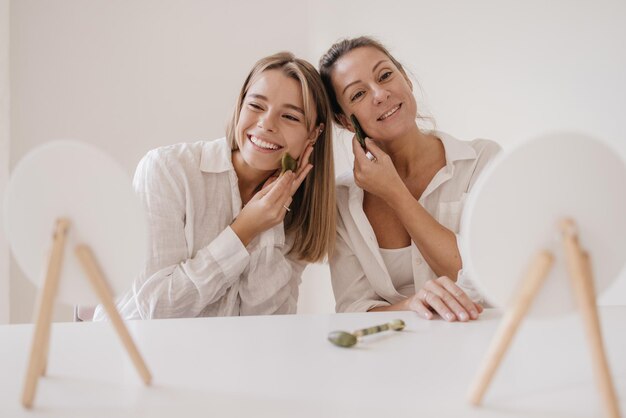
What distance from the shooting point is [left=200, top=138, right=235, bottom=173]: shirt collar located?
5.18 feet

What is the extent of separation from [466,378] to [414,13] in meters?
2.55

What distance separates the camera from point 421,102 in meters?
2.88

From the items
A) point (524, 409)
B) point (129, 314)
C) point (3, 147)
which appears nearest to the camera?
point (524, 409)

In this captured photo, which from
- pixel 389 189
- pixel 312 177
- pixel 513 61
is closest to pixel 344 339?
pixel 389 189

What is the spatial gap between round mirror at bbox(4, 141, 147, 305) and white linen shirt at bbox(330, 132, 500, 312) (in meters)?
1.01

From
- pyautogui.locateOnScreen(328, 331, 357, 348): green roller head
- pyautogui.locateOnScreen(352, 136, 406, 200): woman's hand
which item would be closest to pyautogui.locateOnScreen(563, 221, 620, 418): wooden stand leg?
pyautogui.locateOnScreen(328, 331, 357, 348): green roller head

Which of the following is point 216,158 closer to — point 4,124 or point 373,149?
point 373,149

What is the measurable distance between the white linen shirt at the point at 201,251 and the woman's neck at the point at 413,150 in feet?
1.46

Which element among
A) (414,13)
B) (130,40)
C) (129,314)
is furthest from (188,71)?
(129,314)

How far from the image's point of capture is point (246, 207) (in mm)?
1512

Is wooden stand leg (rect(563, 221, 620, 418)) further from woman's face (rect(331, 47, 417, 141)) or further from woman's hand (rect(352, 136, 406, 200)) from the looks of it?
woman's face (rect(331, 47, 417, 141))

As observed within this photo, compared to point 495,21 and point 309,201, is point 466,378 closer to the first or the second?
point 309,201

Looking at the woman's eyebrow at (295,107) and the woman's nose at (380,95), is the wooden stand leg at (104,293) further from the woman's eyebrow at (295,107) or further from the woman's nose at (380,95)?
the woman's nose at (380,95)

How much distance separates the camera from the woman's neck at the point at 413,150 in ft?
5.93
